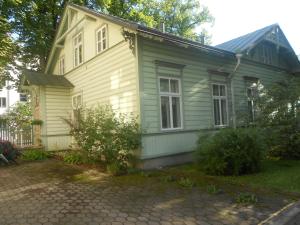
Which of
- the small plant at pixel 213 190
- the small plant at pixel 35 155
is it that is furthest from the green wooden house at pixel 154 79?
the small plant at pixel 213 190

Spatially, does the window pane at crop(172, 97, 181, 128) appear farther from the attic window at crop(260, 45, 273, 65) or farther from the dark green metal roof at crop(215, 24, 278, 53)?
the attic window at crop(260, 45, 273, 65)

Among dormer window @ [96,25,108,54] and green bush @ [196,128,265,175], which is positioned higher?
dormer window @ [96,25,108,54]

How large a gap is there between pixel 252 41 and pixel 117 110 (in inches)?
306

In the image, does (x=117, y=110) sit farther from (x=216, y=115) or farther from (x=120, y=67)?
(x=216, y=115)

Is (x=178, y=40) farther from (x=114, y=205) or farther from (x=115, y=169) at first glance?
(x=114, y=205)

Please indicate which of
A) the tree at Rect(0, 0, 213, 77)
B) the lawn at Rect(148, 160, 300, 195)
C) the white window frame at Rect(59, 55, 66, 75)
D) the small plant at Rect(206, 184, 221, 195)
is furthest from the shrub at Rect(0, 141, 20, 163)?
the tree at Rect(0, 0, 213, 77)

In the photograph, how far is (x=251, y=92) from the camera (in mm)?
15320

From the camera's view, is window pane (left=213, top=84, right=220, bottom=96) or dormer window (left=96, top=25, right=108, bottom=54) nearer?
dormer window (left=96, top=25, right=108, bottom=54)

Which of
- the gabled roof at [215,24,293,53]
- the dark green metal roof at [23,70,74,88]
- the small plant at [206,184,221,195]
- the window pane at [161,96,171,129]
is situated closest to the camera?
the small plant at [206,184,221,195]

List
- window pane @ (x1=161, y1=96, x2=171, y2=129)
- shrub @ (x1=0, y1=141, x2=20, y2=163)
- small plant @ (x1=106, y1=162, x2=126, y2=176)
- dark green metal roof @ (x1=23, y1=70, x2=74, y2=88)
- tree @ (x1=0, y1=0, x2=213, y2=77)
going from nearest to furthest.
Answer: small plant @ (x1=106, y1=162, x2=126, y2=176) < window pane @ (x1=161, y1=96, x2=171, y2=129) < shrub @ (x1=0, y1=141, x2=20, y2=163) < dark green metal roof @ (x1=23, y1=70, x2=74, y2=88) < tree @ (x1=0, y1=0, x2=213, y2=77)

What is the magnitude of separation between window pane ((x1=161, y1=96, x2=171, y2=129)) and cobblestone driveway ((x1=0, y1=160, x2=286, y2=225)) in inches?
135

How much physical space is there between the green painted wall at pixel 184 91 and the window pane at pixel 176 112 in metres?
0.24

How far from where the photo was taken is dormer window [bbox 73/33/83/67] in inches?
600

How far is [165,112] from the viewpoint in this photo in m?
Result: 11.0
